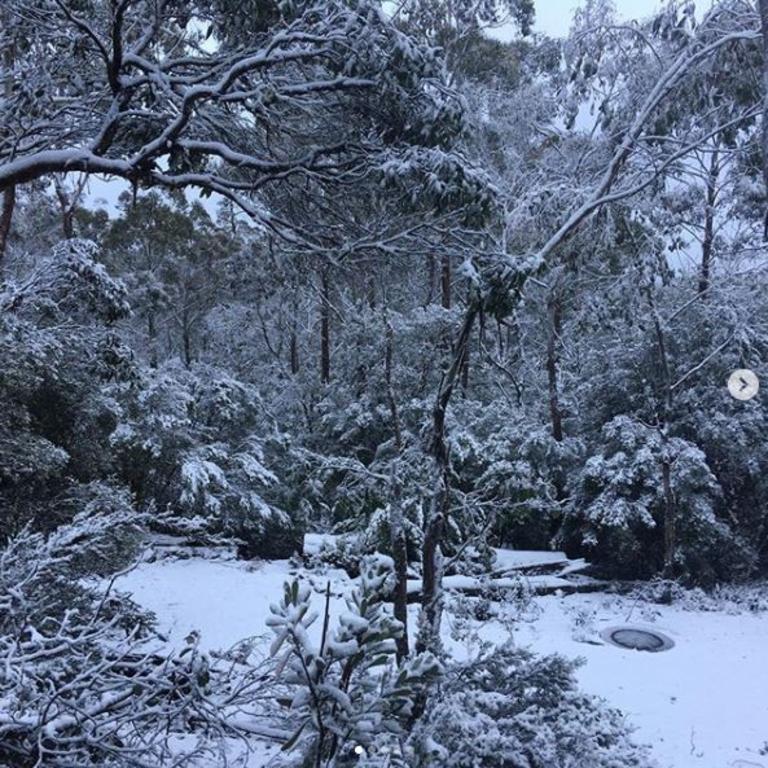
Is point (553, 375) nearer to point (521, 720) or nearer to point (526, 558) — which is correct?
point (526, 558)

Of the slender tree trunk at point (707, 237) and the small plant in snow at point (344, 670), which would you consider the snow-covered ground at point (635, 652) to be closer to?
the small plant in snow at point (344, 670)

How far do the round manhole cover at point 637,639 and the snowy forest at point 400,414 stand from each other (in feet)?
0.23

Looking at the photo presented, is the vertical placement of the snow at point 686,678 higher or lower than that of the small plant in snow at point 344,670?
lower

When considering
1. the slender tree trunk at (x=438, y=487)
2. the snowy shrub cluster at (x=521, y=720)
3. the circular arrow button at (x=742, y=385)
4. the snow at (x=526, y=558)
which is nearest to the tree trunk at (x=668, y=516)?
the circular arrow button at (x=742, y=385)

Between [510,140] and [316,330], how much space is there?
31.2 feet

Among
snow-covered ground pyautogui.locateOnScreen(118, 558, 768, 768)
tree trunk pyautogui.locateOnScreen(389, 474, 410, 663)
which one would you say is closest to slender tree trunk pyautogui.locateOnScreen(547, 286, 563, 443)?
snow-covered ground pyautogui.locateOnScreen(118, 558, 768, 768)

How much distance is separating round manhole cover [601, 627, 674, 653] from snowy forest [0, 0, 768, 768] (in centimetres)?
7

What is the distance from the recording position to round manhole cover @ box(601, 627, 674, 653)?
307 inches

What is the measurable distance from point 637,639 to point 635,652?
475 millimetres

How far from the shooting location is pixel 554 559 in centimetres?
1123

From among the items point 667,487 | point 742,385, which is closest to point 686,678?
point 667,487

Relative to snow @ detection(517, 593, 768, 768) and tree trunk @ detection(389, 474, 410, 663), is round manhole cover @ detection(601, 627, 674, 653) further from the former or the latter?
tree trunk @ detection(389, 474, 410, 663)

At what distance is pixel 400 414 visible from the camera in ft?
40.4

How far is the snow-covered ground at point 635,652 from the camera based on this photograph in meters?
5.71
